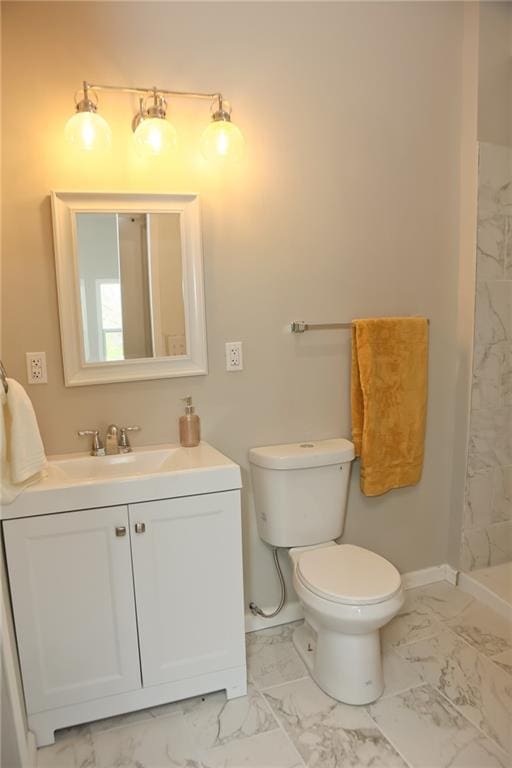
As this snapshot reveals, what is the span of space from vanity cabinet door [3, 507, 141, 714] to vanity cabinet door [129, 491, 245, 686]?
0.05 meters

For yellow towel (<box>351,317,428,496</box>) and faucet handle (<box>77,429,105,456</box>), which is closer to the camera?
faucet handle (<box>77,429,105,456</box>)

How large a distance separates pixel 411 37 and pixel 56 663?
104 inches

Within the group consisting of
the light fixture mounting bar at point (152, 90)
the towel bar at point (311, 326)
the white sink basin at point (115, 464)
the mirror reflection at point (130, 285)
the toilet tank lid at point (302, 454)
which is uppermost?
the light fixture mounting bar at point (152, 90)

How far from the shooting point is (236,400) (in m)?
2.01

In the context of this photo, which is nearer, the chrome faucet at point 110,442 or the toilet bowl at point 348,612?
the toilet bowl at point 348,612

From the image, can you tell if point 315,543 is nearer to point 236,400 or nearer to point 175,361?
point 236,400

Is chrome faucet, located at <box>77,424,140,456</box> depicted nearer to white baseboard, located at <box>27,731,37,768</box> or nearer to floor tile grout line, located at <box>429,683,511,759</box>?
Answer: white baseboard, located at <box>27,731,37,768</box>

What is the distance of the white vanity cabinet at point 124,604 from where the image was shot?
148 centimetres

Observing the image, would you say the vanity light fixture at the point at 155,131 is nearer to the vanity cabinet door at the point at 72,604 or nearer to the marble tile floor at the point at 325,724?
the vanity cabinet door at the point at 72,604

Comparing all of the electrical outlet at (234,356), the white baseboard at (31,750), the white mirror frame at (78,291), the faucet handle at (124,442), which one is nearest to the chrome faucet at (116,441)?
the faucet handle at (124,442)

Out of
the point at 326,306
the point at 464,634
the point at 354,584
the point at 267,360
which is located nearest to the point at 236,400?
the point at 267,360

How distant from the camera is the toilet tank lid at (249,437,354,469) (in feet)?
6.26

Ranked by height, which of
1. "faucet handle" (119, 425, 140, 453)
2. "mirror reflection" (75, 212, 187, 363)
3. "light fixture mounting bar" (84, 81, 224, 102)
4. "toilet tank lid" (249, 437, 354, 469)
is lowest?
"toilet tank lid" (249, 437, 354, 469)

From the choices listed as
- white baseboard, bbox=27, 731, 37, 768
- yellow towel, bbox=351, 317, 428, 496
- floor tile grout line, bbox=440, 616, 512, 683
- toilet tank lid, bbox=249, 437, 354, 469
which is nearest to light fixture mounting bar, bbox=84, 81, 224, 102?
yellow towel, bbox=351, 317, 428, 496
